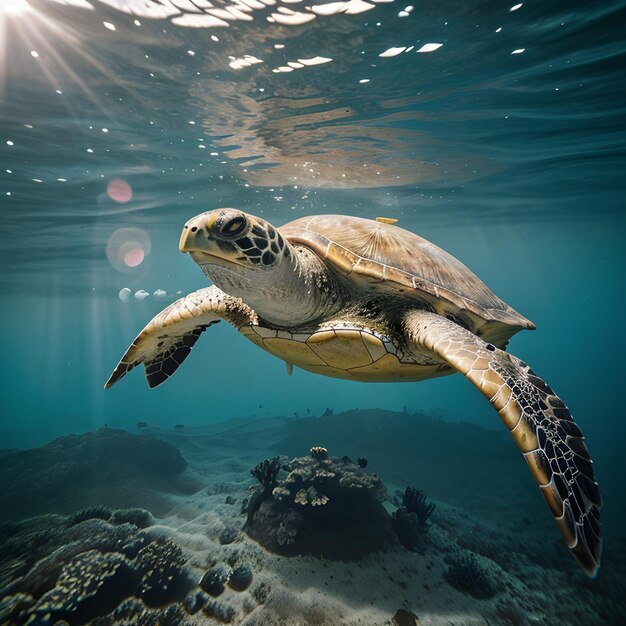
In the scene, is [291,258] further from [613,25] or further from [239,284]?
[613,25]

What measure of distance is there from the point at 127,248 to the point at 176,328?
836 inches

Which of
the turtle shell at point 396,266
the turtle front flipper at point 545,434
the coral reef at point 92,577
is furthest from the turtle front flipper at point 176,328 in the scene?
the coral reef at point 92,577

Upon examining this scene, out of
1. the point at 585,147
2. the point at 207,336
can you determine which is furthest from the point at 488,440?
the point at 207,336

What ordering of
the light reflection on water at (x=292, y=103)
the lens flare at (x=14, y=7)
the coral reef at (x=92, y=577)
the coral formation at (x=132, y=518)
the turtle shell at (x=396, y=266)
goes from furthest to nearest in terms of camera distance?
the coral formation at (x=132, y=518)
the light reflection on water at (x=292, y=103)
the lens flare at (x=14, y=7)
the coral reef at (x=92, y=577)
the turtle shell at (x=396, y=266)

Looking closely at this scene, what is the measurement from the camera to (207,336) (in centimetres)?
10688

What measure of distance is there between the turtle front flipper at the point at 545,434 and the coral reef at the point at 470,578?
4.00 meters

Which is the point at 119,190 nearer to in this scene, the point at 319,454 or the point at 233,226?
the point at 319,454

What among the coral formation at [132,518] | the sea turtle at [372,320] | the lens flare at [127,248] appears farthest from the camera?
the lens flare at [127,248]

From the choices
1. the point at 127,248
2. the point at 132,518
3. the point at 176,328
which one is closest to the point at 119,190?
the point at 127,248

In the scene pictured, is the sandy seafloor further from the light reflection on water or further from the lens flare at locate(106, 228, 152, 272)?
the lens flare at locate(106, 228, 152, 272)

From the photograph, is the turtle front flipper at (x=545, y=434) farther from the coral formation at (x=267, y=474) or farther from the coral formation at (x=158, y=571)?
the coral formation at (x=267, y=474)

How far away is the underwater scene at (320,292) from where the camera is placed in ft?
10.1

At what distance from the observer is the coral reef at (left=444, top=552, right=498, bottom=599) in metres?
4.64

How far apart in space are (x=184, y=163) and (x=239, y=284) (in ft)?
33.4
